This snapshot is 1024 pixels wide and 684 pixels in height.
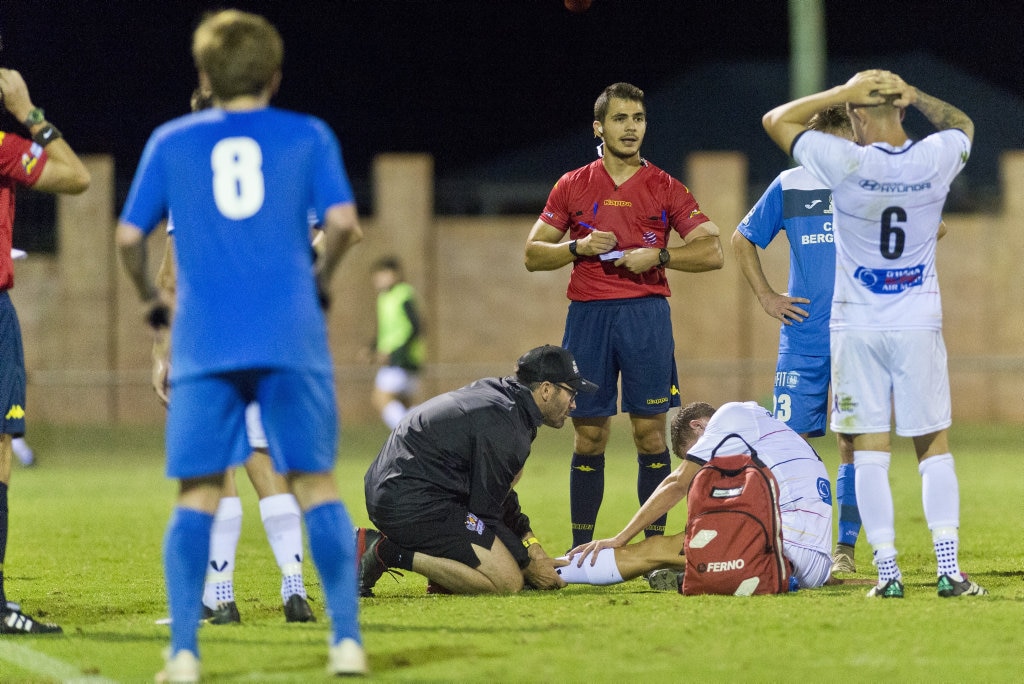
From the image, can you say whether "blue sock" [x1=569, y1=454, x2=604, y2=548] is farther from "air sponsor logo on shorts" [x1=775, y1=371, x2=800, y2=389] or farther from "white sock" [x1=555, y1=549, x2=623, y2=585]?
"air sponsor logo on shorts" [x1=775, y1=371, x2=800, y2=389]

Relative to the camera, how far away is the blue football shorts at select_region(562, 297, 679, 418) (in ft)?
26.2

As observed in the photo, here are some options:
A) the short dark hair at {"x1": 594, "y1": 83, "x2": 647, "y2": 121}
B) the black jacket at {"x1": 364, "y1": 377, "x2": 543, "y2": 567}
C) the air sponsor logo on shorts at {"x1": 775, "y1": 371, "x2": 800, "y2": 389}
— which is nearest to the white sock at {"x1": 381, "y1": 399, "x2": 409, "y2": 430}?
the short dark hair at {"x1": 594, "y1": 83, "x2": 647, "y2": 121}

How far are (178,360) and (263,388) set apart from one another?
0.99ft

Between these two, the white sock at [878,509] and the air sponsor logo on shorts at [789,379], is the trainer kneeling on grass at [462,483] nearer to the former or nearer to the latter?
the air sponsor logo on shorts at [789,379]

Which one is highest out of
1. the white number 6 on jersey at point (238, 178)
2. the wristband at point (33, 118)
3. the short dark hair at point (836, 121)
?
the short dark hair at point (836, 121)

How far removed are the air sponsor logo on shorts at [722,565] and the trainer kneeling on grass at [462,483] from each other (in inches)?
38.8

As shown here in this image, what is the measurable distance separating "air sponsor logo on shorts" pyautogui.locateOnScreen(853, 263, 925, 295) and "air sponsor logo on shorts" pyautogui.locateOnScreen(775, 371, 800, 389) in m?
1.58

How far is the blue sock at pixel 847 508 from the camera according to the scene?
776 cm

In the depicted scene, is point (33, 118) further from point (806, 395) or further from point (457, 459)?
point (806, 395)

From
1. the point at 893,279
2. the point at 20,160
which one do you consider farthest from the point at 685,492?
the point at 20,160

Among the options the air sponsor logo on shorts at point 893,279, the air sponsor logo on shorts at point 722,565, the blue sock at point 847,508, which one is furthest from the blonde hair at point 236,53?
the blue sock at point 847,508

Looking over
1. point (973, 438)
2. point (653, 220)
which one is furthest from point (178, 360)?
point (973, 438)

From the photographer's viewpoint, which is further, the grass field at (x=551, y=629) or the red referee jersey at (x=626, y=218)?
the red referee jersey at (x=626, y=218)

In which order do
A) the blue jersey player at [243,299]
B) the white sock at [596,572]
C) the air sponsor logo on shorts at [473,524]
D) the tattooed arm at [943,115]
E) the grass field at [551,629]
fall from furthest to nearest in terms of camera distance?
the white sock at [596,572] < the air sponsor logo on shorts at [473,524] < the tattooed arm at [943,115] < the grass field at [551,629] < the blue jersey player at [243,299]
